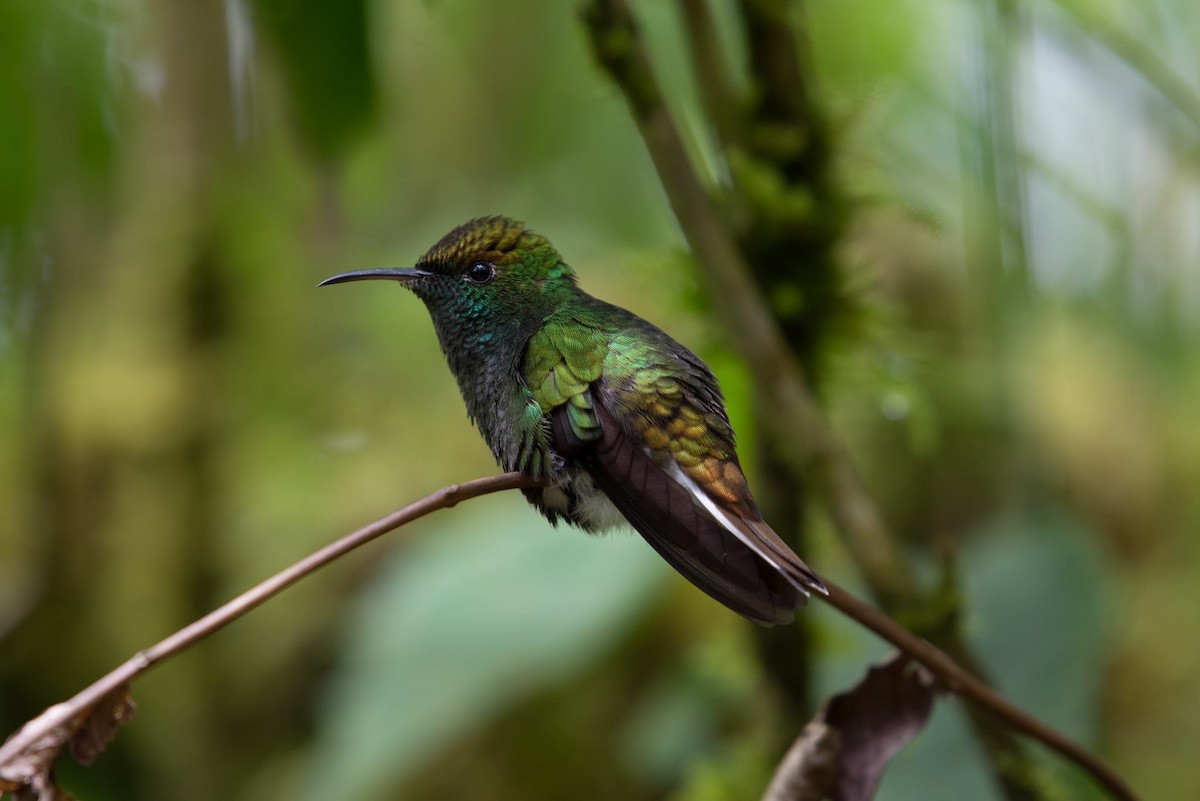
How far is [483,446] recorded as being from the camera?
309 centimetres

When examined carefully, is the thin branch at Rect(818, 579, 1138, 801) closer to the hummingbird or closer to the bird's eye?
the hummingbird

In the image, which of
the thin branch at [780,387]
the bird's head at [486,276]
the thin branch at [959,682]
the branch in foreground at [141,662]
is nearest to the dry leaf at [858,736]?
the thin branch at [959,682]

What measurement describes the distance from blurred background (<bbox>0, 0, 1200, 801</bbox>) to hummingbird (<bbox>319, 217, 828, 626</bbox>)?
3.66ft

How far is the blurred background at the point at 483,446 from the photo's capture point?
2.25 metres

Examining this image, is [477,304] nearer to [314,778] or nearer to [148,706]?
[314,778]

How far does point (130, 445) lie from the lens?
9.86ft

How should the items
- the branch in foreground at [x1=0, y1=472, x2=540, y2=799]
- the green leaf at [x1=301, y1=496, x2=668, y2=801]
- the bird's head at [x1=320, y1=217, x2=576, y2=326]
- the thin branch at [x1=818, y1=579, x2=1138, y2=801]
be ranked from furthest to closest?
1. the green leaf at [x1=301, y1=496, x2=668, y2=801]
2. the bird's head at [x1=320, y1=217, x2=576, y2=326]
3. the thin branch at [x1=818, y1=579, x2=1138, y2=801]
4. the branch in foreground at [x1=0, y1=472, x2=540, y2=799]

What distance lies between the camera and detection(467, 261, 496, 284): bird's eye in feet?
3.54

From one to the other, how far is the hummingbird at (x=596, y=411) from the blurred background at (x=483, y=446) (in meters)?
1.11

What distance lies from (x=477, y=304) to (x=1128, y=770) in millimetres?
2592

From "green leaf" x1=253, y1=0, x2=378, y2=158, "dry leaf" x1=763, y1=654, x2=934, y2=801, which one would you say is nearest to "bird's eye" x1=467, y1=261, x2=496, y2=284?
"green leaf" x1=253, y1=0, x2=378, y2=158

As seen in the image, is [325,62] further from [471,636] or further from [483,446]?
[483,446]

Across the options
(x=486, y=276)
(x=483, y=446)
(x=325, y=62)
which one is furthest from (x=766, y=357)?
(x=483, y=446)

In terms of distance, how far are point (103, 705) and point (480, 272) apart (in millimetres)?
508
